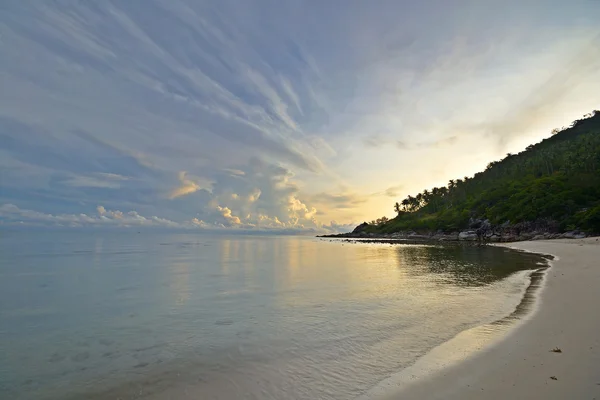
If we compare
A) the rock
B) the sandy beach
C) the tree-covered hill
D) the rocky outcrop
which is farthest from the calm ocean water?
the tree-covered hill

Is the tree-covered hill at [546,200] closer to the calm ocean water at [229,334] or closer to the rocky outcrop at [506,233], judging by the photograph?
the rocky outcrop at [506,233]

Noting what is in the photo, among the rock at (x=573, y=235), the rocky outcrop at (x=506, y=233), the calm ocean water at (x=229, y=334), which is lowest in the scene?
the calm ocean water at (x=229, y=334)

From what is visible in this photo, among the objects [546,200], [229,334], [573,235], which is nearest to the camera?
[229,334]

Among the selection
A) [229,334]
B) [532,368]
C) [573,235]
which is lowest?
[229,334]

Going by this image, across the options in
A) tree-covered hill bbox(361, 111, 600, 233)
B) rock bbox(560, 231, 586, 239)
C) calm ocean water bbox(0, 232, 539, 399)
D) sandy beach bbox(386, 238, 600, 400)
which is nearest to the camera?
sandy beach bbox(386, 238, 600, 400)

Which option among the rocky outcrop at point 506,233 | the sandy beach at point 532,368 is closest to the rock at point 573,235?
the rocky outcrop at point 506,233

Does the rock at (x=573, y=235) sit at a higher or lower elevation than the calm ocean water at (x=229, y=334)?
higher

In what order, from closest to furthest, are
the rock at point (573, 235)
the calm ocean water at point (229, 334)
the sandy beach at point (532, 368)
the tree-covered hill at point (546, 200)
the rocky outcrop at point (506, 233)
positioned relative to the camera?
the sandy beach at point (532, 368), the calm ocean water at point (229, 334), the rock at point (573, 235), the rocky outcrop at point (506, 233), the tree-covered hill at point (546, 200)

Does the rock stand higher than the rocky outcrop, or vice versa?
the rocky outcrop

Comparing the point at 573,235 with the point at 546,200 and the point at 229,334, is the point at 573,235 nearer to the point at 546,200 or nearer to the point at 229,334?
the point at 546,200

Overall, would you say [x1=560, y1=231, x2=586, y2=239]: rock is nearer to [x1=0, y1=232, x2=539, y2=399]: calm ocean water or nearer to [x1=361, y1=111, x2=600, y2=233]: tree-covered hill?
[x1=361, y1=111, x2=600, y2=233]: tree-covered hill

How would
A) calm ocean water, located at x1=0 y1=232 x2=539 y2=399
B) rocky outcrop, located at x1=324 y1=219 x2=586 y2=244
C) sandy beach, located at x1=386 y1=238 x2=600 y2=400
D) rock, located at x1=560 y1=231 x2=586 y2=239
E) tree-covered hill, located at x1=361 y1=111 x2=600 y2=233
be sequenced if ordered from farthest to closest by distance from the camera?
tree-covered hill, located at x1=361 y1=111 x2=600 y2=233 < rocky outcrop, located at x1=324 y1=219 x2=586 y2=244 < rock, located at x1=560 y1=231 x2=586 y2=239 < calm ocean water, located at x1=0 y1=232 x2=539 y2=399 < sandy beach, located at x1=386 y1=238 x2=600 y2=400

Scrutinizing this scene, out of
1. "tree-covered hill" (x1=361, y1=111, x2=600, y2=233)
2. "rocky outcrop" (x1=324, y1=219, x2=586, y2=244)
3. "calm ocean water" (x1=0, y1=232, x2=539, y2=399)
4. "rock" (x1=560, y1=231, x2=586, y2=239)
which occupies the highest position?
"tree-covered hill" (x1=361, y1=111, x2=600, y2=233)

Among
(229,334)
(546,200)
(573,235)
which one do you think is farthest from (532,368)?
(546,200)
